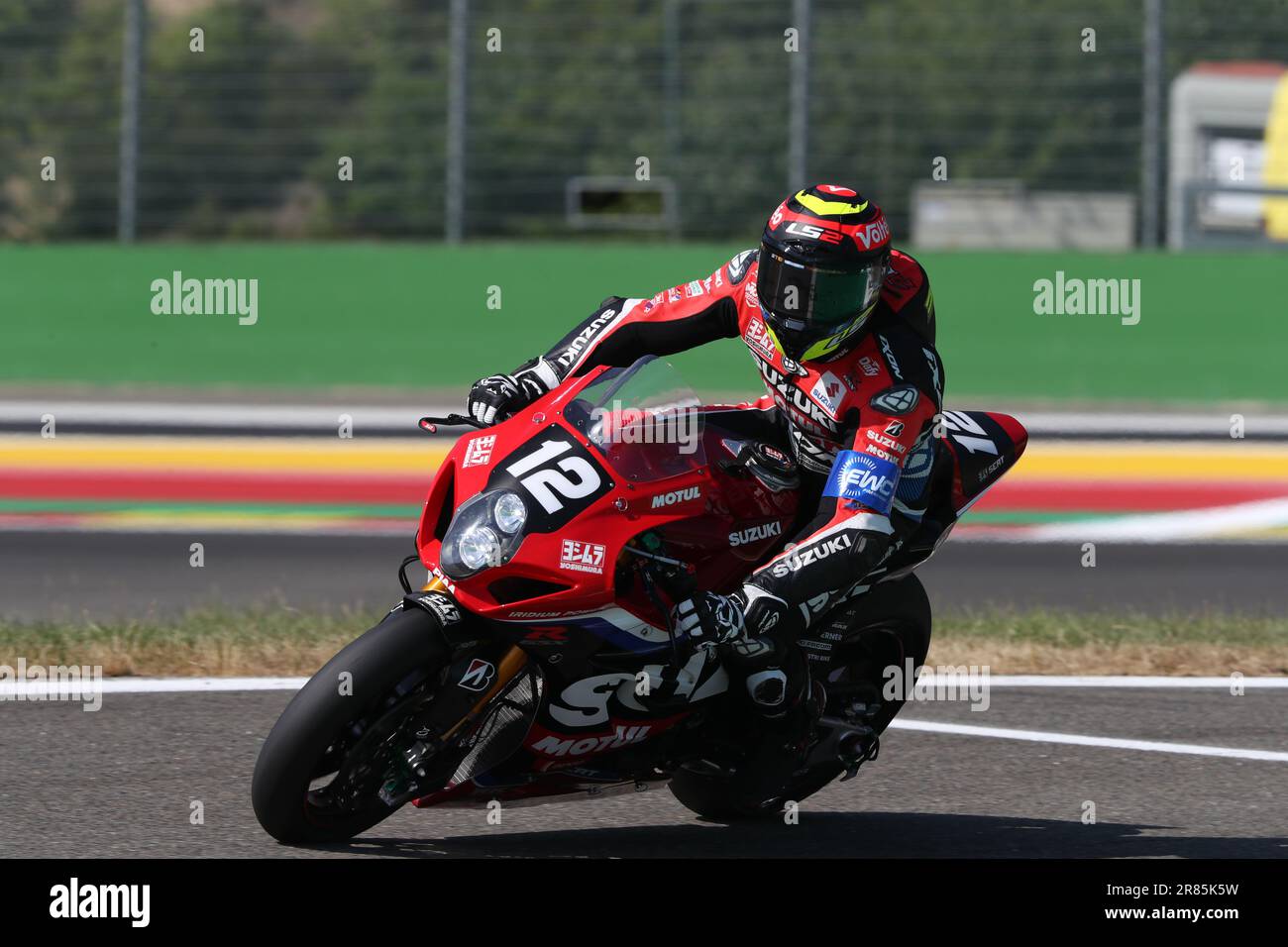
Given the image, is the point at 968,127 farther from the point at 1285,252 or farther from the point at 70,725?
the point at 70,725

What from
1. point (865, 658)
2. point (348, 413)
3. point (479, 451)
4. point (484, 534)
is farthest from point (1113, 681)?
point (348, 413)

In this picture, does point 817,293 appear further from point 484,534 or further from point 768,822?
point 768,822

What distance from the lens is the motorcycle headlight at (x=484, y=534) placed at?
468 centimetres

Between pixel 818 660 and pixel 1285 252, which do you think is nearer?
pixel 818 660

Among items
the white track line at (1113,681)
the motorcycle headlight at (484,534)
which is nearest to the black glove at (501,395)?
the motorcycle headlight at (484,534)

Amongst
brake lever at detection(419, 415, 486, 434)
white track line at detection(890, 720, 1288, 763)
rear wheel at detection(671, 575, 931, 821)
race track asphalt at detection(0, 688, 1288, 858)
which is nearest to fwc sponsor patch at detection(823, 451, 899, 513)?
rear wheel at detection(671, 575, 931, 821)

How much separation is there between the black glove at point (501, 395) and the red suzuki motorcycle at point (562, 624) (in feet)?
0.22

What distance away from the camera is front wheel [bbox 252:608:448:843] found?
457 centimetres

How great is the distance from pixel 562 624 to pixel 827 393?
100 cm

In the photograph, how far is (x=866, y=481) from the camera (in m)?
4.99

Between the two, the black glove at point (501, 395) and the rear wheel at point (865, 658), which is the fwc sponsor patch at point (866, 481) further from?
the black glove at point (501, 395)
